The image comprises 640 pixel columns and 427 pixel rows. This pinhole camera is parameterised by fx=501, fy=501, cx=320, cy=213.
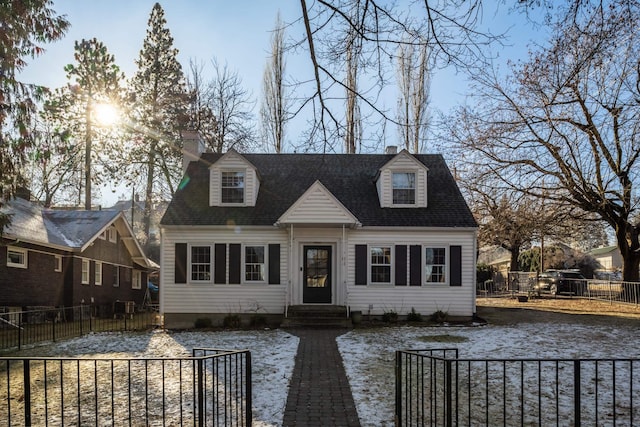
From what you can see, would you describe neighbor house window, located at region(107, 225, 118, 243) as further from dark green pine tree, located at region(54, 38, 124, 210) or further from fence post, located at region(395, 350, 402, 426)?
fence post, located at region(395, 350, 402, 426)

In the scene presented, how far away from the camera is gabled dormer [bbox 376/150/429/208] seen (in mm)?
18359

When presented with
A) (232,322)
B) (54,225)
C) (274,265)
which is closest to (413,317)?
Answer: (274,265)

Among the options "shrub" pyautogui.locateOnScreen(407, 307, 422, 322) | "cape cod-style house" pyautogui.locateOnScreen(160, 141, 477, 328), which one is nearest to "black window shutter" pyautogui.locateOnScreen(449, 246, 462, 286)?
"cape cod-style house" pyautogui.locateOnScreen(160, 141, 477, 328)

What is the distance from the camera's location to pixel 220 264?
57.2 feet

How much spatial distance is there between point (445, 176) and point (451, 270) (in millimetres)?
4343

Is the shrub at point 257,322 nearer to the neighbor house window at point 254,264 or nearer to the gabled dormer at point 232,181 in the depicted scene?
the neighbor house window at point 254,264

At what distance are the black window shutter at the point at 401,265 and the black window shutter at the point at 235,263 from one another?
18.0 ft

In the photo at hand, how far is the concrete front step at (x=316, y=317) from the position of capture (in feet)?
52.7

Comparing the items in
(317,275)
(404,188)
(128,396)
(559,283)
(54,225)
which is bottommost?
(559,283)

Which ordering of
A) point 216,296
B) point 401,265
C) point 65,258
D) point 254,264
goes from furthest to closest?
1. point 65,258
2. point 254,264
3. point 401,265
4. point 216,296

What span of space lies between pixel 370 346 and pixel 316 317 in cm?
430

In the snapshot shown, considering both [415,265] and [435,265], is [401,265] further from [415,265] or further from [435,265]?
[435,265]

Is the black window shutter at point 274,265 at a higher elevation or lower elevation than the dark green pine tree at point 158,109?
lower

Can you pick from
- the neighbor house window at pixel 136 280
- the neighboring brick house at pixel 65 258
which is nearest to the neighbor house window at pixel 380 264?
the neighboring brick house at pixel 65 258
